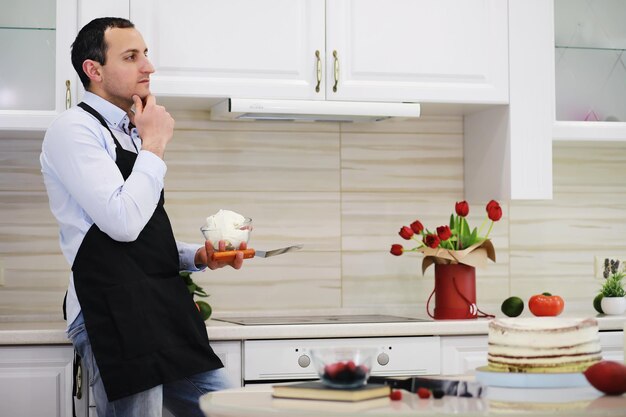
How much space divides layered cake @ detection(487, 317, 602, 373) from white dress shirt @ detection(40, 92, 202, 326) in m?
0.99

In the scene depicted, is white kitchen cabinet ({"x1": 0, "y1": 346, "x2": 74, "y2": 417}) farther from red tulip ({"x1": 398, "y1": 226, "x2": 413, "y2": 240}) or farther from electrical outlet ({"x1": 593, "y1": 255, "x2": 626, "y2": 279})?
electrical outlet ({"x1": 593, "y1": 255, "x2": 626, "y2": 279})

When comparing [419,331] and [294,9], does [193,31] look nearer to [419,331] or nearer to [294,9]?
[294,9]

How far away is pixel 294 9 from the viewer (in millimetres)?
3301

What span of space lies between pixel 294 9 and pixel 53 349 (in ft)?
4.48

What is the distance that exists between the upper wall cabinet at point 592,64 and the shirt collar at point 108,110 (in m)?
1.71

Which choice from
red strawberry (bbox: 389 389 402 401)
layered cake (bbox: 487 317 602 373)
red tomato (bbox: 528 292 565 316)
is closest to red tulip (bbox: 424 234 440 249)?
red tomato (bbox: 528 292 565 316)

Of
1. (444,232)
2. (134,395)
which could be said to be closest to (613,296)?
(444,232)

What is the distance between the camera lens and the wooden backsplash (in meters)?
3.48

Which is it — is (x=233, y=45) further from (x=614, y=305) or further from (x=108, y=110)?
(x=614, y=305)

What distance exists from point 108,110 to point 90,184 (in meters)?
0.32

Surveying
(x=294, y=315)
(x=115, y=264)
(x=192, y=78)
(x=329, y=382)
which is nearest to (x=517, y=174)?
(x=294, y=315)

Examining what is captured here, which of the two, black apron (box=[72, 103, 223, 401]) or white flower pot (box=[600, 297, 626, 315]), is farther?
white flower pot (box=[600, 297, 626, 315])

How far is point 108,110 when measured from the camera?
2580 millimetres

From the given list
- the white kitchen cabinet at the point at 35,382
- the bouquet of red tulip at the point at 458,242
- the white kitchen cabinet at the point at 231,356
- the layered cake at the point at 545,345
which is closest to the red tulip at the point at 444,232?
the bouquet of red tulip at the point at 458,242
